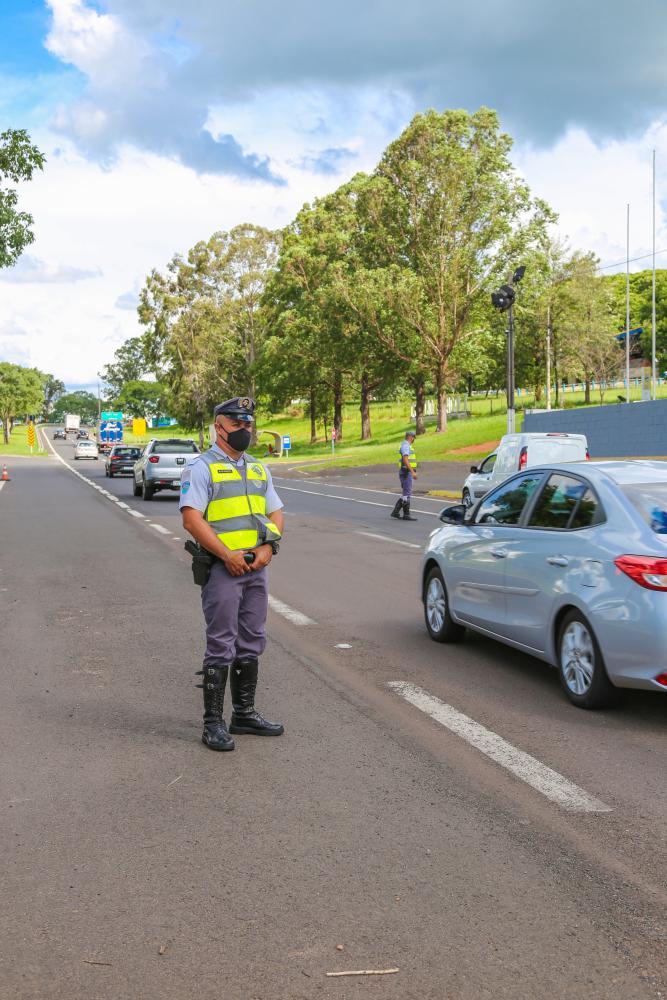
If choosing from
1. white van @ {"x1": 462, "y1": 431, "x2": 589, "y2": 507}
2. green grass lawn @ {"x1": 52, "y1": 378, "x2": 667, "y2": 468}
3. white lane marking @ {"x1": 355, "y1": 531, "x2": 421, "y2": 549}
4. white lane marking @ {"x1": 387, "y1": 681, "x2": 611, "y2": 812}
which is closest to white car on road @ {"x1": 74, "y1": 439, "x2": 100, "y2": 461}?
green grass lawn @ {"x1": 52, "y1": 378, "x2": 667, "y2": 468}

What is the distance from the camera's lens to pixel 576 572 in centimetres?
644

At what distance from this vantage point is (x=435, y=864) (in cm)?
401

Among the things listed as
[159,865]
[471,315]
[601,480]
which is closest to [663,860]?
[159,865]

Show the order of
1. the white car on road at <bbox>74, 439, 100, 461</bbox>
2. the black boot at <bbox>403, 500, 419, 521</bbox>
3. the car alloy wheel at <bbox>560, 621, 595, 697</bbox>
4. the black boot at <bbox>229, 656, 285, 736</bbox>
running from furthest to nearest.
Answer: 1. the white car on road at <bbox>74, 439, 100, 461</bbox>
2. the black boot at <bbox>403, 500, 419, 521</bbox>
3. the car alloy wheel at <bbox>560, 621, 595, 697</bbox>
4. the black boot at <bbox>229, 656, 285, 736</bbox>

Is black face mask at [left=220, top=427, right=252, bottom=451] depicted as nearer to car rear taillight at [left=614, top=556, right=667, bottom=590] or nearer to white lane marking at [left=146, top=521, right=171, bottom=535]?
car rear taillight at [left=614, top=556, right=667, bottom=590]

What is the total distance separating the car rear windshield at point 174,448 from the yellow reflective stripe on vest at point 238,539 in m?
24.0

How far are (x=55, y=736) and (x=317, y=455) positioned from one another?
6132cm

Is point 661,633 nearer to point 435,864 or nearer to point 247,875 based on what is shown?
point 435,864

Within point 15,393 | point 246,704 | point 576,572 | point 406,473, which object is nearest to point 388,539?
point 406,473

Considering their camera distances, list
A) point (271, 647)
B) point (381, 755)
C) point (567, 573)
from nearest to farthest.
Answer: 1. point (381, 755)
2. point (567, 573)
3. point (271, 647)

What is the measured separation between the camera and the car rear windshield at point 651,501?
6.21 metres

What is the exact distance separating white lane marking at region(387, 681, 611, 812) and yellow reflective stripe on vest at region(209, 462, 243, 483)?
1801mm

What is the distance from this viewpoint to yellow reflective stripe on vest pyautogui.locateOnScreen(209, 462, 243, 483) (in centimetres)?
552

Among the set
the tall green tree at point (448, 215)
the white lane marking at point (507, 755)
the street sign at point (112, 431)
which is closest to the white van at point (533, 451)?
the white lane marking at point (507, 755)
